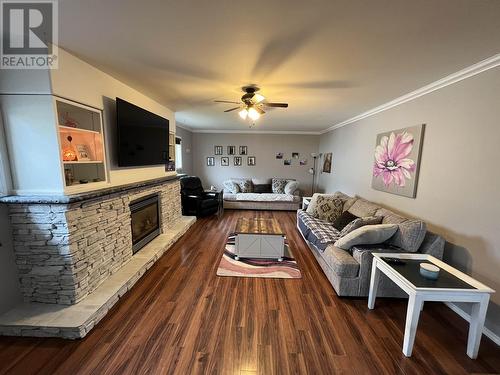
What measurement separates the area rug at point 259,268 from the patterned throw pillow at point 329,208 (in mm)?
1129

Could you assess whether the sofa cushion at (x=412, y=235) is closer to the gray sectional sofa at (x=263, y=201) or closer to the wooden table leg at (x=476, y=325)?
the wooden table leg at (x=476, y=325)

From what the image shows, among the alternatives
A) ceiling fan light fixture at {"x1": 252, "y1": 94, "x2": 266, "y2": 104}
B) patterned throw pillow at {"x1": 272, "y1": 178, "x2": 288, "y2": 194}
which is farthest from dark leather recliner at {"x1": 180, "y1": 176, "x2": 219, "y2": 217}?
ceiling fan light fixture at {"x1": 252, "y1": 94, "x2": 266, "y2": 104}

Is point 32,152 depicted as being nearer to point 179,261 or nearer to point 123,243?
point 123,243

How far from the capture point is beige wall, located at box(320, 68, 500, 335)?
187cm

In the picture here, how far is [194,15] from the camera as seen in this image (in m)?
1.38

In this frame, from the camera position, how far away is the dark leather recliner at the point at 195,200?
5.27 metres

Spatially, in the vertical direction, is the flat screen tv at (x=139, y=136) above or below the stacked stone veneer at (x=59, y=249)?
above

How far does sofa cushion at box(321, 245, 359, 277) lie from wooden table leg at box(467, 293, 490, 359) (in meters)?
0.89

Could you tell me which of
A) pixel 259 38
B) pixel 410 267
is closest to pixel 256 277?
pixel 410 267

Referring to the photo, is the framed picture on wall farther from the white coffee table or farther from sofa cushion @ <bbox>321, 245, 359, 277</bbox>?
the white coffee table

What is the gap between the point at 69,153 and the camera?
2.22 m

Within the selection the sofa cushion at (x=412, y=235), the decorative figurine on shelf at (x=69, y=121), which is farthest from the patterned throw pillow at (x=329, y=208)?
the decorative figurine on shelf at (x=69, y=121)

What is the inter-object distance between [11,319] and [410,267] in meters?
3.50

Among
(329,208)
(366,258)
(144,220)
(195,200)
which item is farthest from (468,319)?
(195,200)
